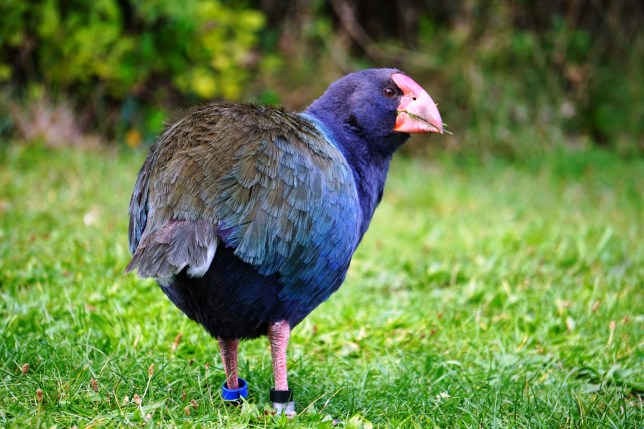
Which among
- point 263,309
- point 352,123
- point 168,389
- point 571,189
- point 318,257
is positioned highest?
point 352,123

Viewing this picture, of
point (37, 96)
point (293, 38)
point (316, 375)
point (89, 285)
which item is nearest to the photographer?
point (316, 375)

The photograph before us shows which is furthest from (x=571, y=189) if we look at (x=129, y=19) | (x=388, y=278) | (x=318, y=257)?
(x=318, y=257)

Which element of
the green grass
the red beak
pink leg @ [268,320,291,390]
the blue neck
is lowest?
the green grass

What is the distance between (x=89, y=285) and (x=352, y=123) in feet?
4.47

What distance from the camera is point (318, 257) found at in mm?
2193

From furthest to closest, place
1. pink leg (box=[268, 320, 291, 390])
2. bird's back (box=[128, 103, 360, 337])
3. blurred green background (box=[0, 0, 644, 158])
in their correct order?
blurred green background (box=[0, 0, 644, 158]), pink leg (box=[268, 320, 291, 390]), bird's back (box=[128, 103, 360, 337])

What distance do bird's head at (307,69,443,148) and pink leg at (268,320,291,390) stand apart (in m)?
0.67

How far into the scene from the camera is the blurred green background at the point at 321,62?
5859mm

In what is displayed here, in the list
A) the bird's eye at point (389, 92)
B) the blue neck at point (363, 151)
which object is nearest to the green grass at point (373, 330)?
the blue neck at point (363, 151)

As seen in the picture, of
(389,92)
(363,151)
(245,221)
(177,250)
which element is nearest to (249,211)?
(245,221)

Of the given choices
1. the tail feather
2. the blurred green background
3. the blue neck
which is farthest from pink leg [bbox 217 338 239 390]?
the blurred green background

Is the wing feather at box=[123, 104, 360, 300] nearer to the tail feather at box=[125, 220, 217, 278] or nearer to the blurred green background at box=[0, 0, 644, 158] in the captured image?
the tail feather at box=[125, 220, 217, 278]

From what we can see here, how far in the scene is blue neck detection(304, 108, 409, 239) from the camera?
2451 mm

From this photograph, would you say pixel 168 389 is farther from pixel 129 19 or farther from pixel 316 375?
pixel 129 19
